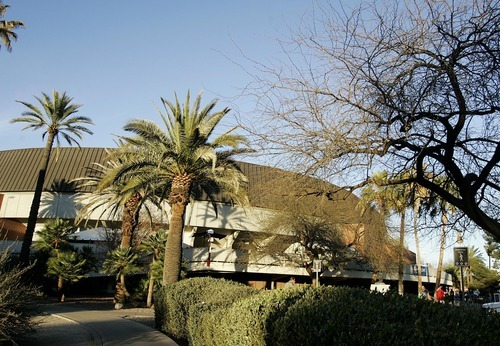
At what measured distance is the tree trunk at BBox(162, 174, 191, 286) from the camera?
59.8 ft

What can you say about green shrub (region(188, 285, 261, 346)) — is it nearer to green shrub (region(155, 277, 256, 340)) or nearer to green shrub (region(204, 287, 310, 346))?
green shrub (region(155, 277, 256, 340))

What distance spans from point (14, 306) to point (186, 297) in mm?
3988

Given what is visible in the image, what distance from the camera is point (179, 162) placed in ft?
61.7

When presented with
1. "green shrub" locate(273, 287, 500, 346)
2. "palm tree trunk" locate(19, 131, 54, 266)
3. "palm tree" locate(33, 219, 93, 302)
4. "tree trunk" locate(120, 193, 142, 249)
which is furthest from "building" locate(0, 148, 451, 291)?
"green shrub" locate(273, 287, 500, 346)

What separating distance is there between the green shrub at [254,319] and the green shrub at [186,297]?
8.07 ft

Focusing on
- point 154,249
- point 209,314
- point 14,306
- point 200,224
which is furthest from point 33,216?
point 209,314

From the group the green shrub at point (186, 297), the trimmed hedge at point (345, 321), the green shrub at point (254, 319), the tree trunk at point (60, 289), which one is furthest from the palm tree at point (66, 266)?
the green shrub at point (254, 319)

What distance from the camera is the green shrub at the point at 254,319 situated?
555 centimetres

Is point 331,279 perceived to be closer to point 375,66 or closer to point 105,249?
point 105,249

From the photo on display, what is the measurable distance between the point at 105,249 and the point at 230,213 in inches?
530

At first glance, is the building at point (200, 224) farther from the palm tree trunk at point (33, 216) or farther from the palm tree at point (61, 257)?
the palm tree at point (61, 257)

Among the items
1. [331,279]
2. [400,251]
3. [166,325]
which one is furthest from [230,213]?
[166,325]

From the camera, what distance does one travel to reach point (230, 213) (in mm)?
48469

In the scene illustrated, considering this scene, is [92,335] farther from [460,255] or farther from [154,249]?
[154,249]
